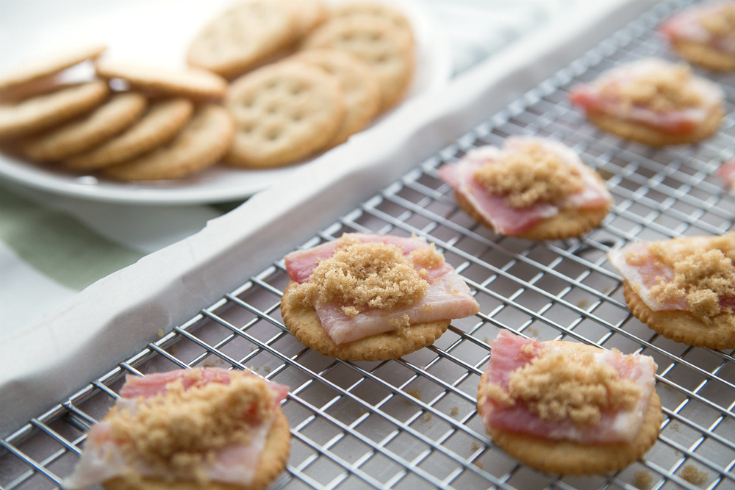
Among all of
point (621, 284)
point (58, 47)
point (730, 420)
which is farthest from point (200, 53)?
point (730, 420)

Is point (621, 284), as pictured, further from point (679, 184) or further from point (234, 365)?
point (234, 365)

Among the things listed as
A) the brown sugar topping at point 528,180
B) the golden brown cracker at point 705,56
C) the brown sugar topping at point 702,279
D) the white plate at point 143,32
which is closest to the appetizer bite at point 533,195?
the brown sugar topping at point 528,180

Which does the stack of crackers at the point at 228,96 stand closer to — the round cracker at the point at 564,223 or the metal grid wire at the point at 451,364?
the metal grid wire at the point at 451,364

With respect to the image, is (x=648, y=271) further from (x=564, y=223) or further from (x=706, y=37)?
(x=706, y=37)

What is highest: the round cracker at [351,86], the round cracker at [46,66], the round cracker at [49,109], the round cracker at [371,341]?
the round cracker at [46,66]

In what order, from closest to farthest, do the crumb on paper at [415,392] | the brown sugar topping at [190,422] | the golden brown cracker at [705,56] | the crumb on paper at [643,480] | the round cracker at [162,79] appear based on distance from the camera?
1. the brown sugar topping at [190,422]
2. the crumb on paper at [643,480]
3. the crumb on paper at [415,392]
4. the round cracker at [162,79]
5. the golden brown cracker at [705,56]

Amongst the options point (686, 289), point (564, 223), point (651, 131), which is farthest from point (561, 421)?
point (651, 131)

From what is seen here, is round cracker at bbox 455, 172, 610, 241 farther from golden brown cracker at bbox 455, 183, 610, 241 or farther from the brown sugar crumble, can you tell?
the brown sugar crumble
